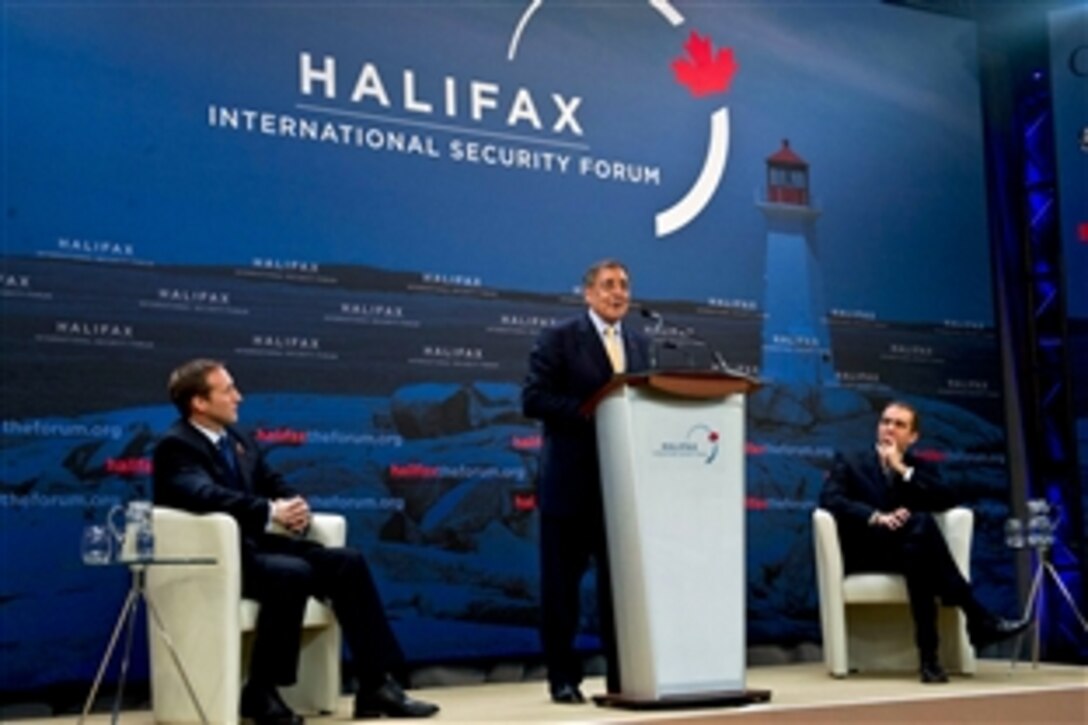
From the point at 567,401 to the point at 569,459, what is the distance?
197mm

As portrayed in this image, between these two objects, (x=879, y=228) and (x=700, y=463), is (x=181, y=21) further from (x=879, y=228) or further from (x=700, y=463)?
(x=879, y=228)

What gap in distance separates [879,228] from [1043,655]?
2.18m

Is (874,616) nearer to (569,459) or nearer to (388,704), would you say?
(569,459)

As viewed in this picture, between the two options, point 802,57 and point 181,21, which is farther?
point 802,57

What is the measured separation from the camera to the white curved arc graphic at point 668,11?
21.6ft

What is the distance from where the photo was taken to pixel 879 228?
7.03 meters

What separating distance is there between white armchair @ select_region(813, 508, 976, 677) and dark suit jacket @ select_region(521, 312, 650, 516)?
1404 millimetres

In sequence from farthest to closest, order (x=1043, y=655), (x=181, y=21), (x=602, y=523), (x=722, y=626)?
(x=1043, y=655)
(x=181, y=21)
(x=602, y=523)
(x=722, y=626)

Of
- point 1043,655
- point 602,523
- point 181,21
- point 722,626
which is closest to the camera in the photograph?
point 722,626

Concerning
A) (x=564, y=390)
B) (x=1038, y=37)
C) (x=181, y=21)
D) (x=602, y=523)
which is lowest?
(x=602, y=523)

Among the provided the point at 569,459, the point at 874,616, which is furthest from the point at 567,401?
the point at 874,616

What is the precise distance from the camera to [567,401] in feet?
14.9

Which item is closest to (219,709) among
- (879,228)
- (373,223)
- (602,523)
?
(602,523)

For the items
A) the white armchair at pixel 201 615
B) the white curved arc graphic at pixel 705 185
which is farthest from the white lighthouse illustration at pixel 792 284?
the white armchair at pixel 201 615
